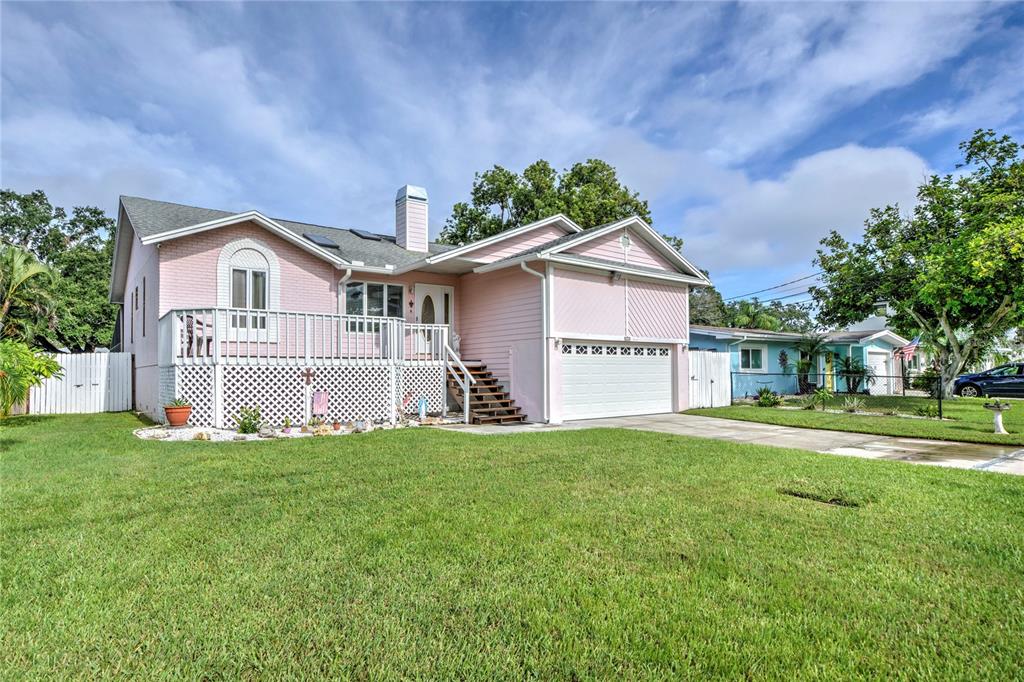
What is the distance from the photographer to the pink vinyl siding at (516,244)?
13.8 metres

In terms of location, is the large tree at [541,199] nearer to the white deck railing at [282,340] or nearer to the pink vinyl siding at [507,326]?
the pink vinyl siding at [507,326]

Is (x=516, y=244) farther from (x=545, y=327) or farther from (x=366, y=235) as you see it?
(x=366, y=235)

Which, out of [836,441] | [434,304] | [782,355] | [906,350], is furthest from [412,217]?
[906,350]

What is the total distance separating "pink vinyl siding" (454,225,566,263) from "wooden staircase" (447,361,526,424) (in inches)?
112

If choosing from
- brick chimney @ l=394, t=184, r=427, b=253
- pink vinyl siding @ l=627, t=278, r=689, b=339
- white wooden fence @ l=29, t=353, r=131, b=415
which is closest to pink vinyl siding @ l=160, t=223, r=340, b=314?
brick chimney @ l=394, t=184, r=427, b=253

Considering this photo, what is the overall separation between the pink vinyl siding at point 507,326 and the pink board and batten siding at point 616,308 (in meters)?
0.63

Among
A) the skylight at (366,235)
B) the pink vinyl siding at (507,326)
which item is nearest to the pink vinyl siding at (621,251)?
the pink vinyl siding at (507,326)

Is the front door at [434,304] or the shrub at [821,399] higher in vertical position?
the front door at [434,304]

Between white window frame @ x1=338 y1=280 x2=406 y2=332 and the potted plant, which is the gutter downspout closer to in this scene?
white window frame @ x1=338 y1=280 x2=406 y2=332

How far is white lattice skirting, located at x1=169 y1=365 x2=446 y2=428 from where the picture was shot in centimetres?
1017

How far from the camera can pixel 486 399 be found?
1287cm

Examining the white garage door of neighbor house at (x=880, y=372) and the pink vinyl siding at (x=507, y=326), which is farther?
the white garage door of neighbor house at (x=880, y=372)

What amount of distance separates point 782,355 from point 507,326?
1619 centimetres

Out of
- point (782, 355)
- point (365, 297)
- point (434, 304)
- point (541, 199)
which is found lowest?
point (782, 355)
